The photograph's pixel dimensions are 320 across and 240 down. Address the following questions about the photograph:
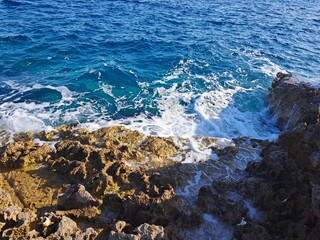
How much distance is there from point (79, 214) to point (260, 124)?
34.8 feet

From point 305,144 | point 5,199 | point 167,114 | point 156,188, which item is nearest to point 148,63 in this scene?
point 167,114

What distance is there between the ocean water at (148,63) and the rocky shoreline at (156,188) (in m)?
2.74

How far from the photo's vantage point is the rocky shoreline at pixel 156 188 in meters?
8.31

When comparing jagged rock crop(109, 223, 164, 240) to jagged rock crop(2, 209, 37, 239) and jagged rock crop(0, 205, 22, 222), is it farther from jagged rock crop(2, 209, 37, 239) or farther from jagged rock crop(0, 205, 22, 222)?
jagged rock crop(0, 205, 22, 222)

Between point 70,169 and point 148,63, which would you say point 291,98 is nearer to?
point 148,63


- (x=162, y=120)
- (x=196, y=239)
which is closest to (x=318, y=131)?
(x=196, y=239)

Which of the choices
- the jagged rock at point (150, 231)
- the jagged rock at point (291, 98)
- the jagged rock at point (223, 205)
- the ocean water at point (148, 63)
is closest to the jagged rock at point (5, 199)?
the jagged rock at point (150, 231)

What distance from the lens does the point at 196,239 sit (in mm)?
8695

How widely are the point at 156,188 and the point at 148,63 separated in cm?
1340

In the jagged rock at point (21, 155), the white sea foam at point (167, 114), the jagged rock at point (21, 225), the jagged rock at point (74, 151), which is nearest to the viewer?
the jagged rock at point (21, 225)

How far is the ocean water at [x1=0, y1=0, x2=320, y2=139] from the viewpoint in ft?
52.2

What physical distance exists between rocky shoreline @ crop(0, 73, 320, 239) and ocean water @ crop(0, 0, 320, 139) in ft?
9.01

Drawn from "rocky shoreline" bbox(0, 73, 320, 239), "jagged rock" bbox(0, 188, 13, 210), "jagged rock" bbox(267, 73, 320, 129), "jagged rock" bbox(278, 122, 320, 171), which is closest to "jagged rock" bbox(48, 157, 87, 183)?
"rocky shoreline" bbox(0, 73, 320, 239)

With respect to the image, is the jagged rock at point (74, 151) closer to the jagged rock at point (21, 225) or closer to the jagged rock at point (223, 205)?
the jagged rock at point (21, 225)
